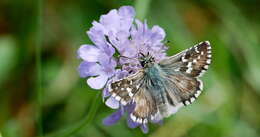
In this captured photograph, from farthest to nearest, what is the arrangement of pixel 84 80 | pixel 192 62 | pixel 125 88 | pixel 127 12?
pixel 84 80, pixel 127 12, pixel 192 62, pixel 125 88

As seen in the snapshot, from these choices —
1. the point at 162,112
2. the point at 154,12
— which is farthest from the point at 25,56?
the point at 162,112

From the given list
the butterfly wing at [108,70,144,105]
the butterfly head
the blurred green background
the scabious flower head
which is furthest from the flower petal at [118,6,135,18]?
the blurred green background

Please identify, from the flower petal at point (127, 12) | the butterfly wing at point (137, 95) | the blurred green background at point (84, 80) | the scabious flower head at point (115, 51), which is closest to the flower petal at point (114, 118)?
the scabious flower head at point (115, 51)

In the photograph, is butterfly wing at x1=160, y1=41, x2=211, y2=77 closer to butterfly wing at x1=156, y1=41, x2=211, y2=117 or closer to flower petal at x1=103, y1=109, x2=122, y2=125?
butterfly wing at x1=156, y1=41, x2=211, y2=117

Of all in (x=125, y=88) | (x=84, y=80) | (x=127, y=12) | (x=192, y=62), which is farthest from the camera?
(x=84, y=80)

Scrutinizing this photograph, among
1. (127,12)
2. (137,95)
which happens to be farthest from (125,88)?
(127,12)

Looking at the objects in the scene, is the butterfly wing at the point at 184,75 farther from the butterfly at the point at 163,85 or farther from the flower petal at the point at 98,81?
the flower petal at the point at 98,81

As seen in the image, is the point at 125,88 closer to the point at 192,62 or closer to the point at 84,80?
the point at 192,62
